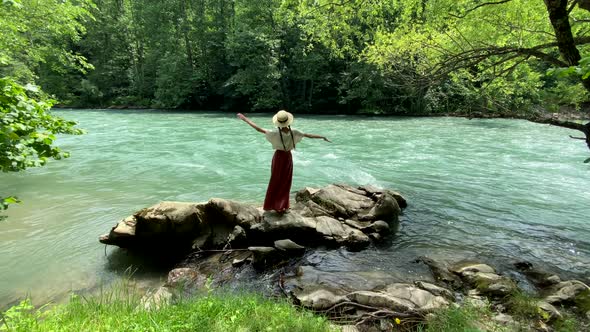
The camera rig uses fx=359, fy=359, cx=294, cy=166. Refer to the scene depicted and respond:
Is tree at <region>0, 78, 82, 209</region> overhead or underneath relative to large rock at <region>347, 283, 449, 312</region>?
overhead

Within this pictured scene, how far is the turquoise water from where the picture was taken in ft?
20.0

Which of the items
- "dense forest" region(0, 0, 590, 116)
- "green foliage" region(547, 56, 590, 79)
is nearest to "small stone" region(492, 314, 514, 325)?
"green foliage" region(547, 56, 590, 79)

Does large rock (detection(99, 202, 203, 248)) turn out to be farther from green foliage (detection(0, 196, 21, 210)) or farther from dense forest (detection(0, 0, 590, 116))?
dense forest (detection(0, 0, 590, 116))

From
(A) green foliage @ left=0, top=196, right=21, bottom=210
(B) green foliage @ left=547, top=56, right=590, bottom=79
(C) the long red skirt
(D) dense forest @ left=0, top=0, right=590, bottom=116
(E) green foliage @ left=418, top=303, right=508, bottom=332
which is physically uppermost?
(D) dense forest @ left=0, top=0, right=590, bottom=116

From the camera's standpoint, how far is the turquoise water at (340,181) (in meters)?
6.10

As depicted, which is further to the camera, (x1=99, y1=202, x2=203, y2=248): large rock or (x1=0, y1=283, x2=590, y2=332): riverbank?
(x1=99, y1=202, x2=203, y2=248): large rock

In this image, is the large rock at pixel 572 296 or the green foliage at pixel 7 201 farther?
the large rock at pixel 572 296

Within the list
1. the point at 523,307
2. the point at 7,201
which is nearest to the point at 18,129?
the point at 7,201

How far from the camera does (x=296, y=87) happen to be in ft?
119

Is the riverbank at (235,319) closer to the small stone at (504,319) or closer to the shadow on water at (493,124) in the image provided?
the small stone at (504,319)

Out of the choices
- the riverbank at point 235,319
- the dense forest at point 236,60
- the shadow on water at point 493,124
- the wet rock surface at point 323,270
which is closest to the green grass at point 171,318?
the riverbank at point 235,319

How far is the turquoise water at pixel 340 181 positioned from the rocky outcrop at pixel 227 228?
43 cm

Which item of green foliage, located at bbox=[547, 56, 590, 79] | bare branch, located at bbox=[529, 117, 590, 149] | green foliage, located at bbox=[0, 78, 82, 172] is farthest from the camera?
bare branch, located at bbox=[529, 117, 590, 149]

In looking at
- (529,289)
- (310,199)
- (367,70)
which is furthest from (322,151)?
(367,70)
